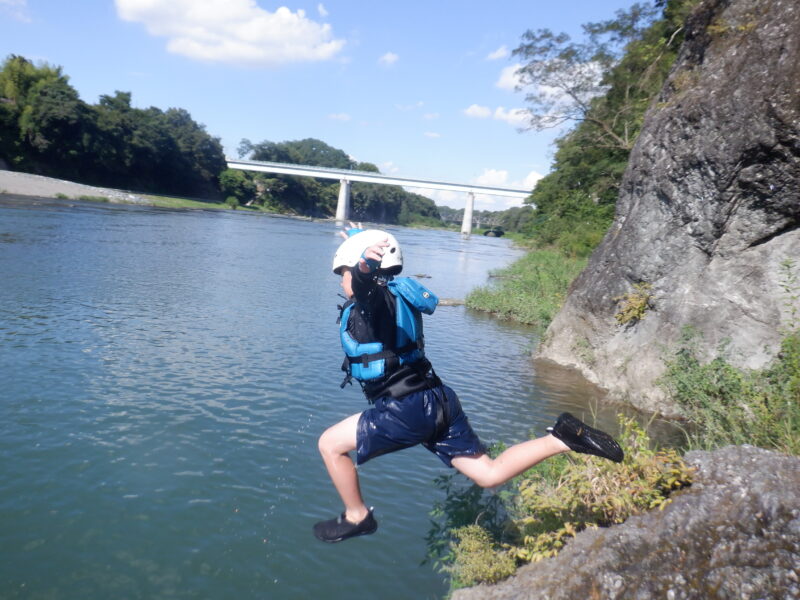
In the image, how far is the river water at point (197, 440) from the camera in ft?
17.3

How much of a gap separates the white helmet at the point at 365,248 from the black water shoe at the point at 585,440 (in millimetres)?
1574

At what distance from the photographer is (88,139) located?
74.7 metres

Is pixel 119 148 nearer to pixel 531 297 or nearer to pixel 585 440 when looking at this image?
pixel 531 297

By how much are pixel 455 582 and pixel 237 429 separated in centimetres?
412

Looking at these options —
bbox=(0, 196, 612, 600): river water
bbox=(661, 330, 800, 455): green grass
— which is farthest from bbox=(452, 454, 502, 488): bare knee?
bbox=(661, 330, 800, 455): green grass

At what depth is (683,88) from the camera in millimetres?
10766

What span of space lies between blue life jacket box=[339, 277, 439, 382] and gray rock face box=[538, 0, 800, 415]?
6.15 metres

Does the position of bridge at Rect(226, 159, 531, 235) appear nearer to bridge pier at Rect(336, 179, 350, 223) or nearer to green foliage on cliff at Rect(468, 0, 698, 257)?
bridge pier at Rect(336, 179, 350, 223)

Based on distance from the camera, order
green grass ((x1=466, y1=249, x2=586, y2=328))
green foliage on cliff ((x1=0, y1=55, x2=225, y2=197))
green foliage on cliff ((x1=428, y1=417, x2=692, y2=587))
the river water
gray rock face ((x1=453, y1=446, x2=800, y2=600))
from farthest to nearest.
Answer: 1. green foliage on cliff ((x1=0, y1=55, x2=225, y2=197))
2. green grass ((x1=466, y1=249, x2=586, y2=328))
3. the river water
4. green foliage on cliff ((x1=428, y1=417, x2=692, y2=587))
5. gray rock face ((x1=453, y1=446, x2=800, y2=600))

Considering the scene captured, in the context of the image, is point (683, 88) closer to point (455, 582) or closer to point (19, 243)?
point (455, 582)

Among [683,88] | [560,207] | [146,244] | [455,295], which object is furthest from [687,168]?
[560,207]

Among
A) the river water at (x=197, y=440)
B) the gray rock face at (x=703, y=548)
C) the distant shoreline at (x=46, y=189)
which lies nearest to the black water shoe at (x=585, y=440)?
the gray rock face at (x=703, y=548)

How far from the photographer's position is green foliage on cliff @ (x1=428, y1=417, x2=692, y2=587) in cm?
430

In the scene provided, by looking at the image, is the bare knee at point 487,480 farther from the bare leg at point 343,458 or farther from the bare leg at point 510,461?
the bare leg at point 343,458
